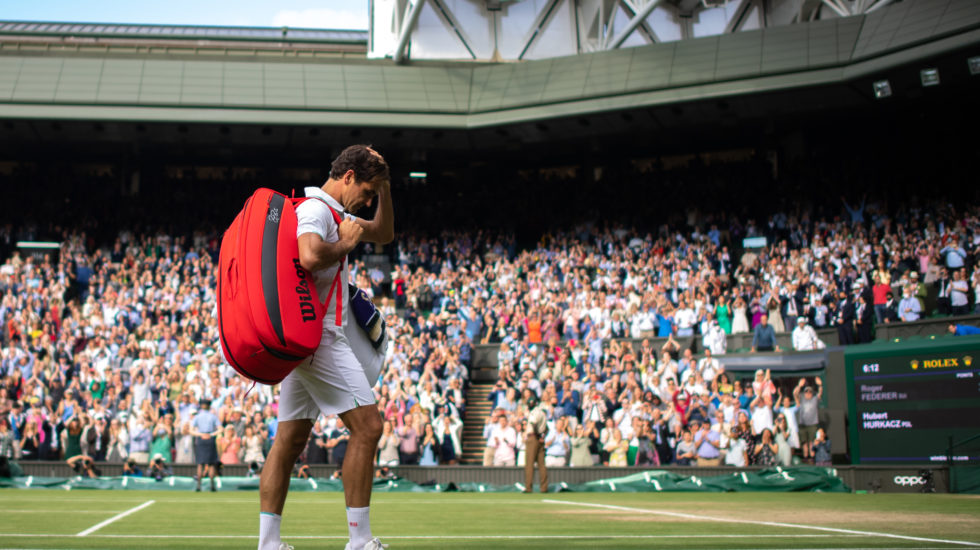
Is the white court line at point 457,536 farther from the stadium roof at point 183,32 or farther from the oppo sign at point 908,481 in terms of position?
the stadium roof at point 183,32

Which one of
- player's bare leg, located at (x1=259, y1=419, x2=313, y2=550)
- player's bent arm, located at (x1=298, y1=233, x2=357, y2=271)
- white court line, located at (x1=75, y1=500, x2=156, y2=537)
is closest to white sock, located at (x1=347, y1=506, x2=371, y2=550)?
player's bare leg, located at (x1=259, y1=419, x2=313, y2=550)

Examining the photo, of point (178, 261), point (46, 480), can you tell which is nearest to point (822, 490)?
point (46, 480)

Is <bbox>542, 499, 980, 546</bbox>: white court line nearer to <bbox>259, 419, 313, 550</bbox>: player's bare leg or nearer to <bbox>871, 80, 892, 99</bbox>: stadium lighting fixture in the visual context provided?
<bbox>259, 419, 313, 550</bbox>: player's bare leg

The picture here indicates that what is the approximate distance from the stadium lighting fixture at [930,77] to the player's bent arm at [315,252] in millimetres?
24160

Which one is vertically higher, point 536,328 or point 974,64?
point 974,64

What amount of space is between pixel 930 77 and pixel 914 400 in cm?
1196

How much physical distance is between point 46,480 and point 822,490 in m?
14.6

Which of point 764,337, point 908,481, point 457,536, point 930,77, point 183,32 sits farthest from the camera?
point 183,32

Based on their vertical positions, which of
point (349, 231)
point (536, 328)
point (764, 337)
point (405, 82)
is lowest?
point (349, 231)

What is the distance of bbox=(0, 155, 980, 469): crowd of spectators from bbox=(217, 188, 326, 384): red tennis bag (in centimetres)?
1521

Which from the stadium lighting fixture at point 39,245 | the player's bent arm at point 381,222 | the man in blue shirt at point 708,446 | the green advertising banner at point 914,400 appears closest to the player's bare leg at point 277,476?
the player's bent arm at point 381,222

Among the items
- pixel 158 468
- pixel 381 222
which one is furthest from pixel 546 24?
pixel 381 222

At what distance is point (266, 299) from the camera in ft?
14.9

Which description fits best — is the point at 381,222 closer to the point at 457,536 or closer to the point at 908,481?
the point at 457,536
